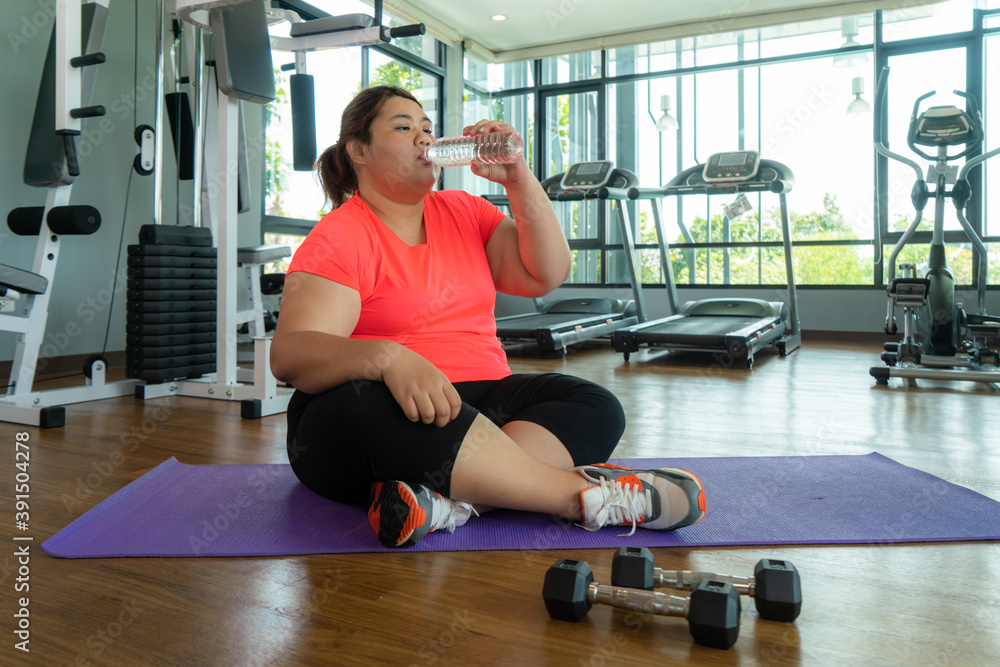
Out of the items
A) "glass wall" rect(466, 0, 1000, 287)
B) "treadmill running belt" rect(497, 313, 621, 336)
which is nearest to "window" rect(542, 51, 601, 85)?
"glass wall" rect(466, 0, 1000, 287)

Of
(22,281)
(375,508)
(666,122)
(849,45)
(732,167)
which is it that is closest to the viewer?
(375,508)

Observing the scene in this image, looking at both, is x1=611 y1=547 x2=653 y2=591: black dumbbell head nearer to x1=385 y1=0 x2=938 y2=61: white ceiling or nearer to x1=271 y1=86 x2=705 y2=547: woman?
x1=271 y1=86 x2=705 y2=547: woman

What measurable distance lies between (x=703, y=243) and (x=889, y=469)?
449cm

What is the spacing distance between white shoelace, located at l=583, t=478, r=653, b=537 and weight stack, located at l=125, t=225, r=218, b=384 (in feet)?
7.24

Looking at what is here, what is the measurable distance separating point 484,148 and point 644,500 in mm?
670

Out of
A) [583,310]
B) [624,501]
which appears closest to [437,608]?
[624,501]

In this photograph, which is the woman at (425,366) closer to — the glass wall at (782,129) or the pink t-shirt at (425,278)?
the pink t-shirt at (425,278)

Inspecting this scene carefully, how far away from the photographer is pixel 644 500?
124 cm

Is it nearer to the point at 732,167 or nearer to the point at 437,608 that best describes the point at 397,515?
the point at 437,608

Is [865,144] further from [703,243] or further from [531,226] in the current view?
[531,226]

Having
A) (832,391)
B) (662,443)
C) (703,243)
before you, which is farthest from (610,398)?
(703,243)

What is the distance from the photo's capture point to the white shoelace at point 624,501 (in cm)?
123

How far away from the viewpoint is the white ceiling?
5.50 meters

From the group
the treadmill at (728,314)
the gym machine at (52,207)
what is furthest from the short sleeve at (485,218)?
the treadmill at (728,314)
